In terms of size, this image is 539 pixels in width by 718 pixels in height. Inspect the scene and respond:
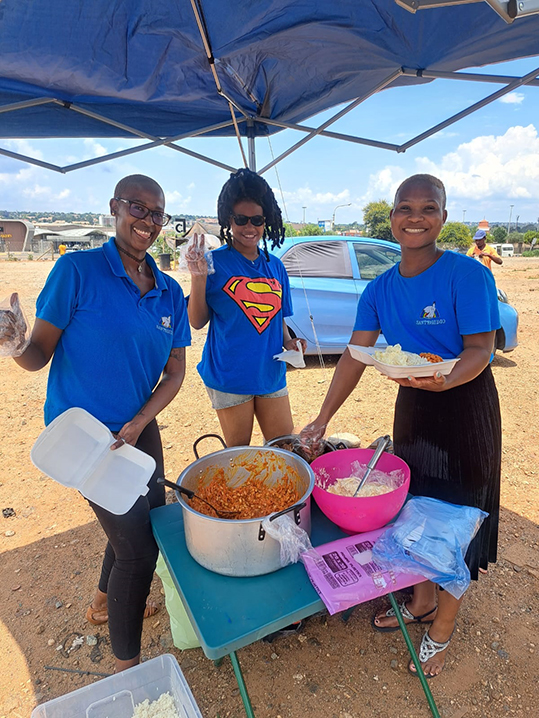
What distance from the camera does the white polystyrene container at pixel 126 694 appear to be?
1.30 metres

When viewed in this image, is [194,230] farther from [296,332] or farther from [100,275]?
[296,332]

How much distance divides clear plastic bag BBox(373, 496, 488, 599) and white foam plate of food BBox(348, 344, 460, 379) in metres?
0.48

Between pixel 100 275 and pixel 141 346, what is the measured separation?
295 millimetres

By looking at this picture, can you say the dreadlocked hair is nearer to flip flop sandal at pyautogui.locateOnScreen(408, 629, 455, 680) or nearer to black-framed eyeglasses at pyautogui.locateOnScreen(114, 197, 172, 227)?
black-framed eyeglasses at pyautogui.locateOnScreen(114, 197, 172, 227)

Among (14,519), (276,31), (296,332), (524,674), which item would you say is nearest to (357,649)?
(524,674)

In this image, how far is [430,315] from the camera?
5.47ft

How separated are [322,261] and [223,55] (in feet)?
12.9

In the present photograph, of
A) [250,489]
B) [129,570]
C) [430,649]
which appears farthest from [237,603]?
[430,649]

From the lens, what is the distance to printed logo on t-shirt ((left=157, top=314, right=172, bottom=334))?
1.70m

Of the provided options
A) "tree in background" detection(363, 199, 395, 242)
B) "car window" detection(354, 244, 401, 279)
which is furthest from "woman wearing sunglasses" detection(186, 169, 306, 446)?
"tree in background" detection(363, 199, 395, 242)

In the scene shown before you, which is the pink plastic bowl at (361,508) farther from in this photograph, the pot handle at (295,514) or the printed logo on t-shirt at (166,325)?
the printed logo on t-shirt at (166,325)

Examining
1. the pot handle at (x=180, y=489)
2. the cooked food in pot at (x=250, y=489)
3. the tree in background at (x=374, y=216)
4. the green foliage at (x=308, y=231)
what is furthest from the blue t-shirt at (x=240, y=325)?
the tree in background at (x=374, y=216)

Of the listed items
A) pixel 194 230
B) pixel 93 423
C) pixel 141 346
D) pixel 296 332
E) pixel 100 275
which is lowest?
pixel 296 332

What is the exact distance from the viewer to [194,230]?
2180 millimetres
